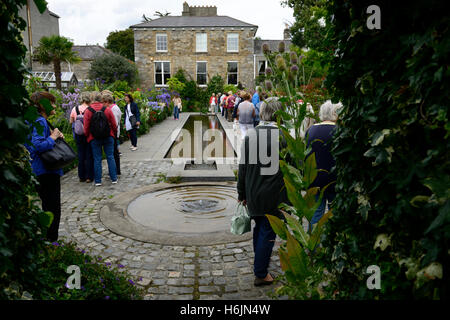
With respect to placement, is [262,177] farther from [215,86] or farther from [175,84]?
[215,86]

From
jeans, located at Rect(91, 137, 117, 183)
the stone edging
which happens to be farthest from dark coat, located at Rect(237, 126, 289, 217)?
jeans, located at Rect(91, 137, 117, 183)

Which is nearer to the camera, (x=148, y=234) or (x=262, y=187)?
(x=262, y=187)

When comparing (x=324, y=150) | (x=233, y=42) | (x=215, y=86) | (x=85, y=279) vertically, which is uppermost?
(x=233, y=42)

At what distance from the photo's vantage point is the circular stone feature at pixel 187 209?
542 centimetres

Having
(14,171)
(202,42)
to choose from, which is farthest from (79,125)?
(202,42)

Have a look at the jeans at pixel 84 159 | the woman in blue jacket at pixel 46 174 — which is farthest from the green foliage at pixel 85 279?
the jeans at pixel 84 159

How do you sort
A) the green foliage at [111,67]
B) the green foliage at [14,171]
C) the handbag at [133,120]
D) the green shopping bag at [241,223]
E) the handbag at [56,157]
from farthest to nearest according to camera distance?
1. the green foliage at [111,67]
2. the handbag at [133,120]
3. the handbag at [56,157]
4. the green shopping bag at [241,223]
5. the green foliage at [14,171]

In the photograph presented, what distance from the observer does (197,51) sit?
35469 millimetres

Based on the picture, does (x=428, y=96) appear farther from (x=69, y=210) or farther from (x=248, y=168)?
(x=69, y=210)

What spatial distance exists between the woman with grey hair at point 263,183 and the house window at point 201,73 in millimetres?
33252

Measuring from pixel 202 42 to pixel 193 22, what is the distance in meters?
2.72

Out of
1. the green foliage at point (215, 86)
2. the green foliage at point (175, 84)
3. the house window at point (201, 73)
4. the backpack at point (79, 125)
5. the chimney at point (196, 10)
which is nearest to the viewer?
the backpack at point (79, 125)

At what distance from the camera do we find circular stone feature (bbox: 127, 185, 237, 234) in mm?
5422

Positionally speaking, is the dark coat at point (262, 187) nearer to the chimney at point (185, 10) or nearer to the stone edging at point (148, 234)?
the stone edging at point (148, 234)
